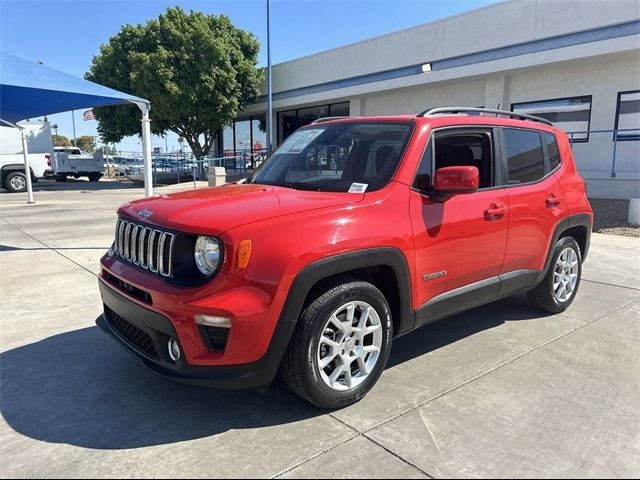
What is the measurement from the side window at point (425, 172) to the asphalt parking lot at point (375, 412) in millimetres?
1315

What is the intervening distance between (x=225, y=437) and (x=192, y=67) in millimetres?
23002

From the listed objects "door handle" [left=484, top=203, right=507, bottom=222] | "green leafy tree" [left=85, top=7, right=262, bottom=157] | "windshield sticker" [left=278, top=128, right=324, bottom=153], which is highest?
"green leafy tree" [left=85, top=7, right=262, bottom=157]

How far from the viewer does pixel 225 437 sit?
2680 millimetres

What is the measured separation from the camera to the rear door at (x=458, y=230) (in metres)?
3.28

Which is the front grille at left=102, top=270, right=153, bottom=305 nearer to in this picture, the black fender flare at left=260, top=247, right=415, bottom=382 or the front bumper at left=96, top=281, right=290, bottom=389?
the front bumper at left=96, top=281, right=290, bottom=389

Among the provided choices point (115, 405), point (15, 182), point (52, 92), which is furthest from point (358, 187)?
point (15, 182)

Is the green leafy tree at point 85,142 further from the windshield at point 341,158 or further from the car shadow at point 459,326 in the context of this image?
the car shadow at point 459,326

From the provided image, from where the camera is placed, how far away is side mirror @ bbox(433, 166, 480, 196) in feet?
10.3

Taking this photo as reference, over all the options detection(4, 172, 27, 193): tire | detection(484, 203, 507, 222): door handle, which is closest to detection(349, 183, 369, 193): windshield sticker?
detection(484, 203, 507, 222): door handle

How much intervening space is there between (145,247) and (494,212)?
99.6 inches

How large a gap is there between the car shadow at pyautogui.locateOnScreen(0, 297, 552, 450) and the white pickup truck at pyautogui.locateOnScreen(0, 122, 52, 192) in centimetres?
1837

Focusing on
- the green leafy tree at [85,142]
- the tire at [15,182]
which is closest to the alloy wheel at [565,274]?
the tire at [15,182]

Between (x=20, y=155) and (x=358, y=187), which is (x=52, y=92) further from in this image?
(x=20, y=155)

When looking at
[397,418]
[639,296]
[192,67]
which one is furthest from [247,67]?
[397,418]
